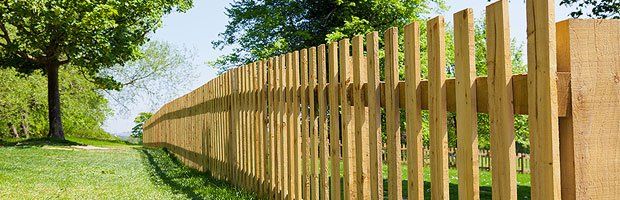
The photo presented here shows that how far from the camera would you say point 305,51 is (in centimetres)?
600

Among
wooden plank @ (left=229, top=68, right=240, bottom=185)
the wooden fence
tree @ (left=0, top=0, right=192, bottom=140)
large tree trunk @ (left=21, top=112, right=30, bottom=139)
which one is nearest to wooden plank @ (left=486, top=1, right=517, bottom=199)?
the wooden fence

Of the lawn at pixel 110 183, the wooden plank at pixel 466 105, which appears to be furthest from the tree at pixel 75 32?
the wooden plank at pixel 466 105

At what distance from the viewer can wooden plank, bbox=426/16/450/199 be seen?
3.37 m

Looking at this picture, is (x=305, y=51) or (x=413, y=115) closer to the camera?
(x=413, y=115)

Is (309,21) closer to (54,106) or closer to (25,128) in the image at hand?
(54,106)

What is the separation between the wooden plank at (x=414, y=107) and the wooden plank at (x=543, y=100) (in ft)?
2.96

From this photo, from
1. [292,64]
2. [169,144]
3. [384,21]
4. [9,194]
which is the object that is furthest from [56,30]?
[292,64]

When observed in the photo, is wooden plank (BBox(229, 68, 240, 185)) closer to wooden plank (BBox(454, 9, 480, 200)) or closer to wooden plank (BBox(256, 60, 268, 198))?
wooden plank (BBox(256, 60, 268, 198))

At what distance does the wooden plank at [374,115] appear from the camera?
4.23 m

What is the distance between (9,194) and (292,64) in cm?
521

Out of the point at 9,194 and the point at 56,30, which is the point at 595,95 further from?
the point at 56,30

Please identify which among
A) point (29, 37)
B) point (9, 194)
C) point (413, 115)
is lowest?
point (9, 194)

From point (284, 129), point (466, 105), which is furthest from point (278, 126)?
point (466, 105)

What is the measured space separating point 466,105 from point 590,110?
0.60 meters
